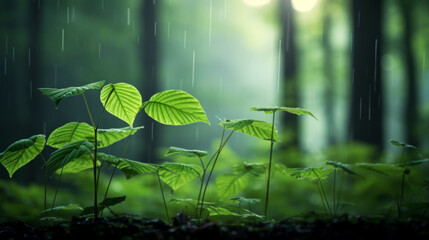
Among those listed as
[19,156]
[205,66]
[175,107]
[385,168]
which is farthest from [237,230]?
[205,66]

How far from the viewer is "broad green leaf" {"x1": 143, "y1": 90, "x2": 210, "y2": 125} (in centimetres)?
144

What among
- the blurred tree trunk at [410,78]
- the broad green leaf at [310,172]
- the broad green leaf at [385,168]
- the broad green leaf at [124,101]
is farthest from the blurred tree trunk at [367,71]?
the broad green leaf at [124,101]

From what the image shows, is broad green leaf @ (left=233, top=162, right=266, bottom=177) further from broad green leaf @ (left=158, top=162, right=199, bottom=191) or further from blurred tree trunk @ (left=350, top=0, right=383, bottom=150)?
blurred tree trunk @ (left=350, top=0, right=383, bottom=150)

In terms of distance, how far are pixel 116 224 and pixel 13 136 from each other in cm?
1488

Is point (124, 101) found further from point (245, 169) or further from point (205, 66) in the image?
point (205, 66)

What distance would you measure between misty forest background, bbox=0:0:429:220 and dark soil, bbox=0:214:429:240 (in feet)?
4.80

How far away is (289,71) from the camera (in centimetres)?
667

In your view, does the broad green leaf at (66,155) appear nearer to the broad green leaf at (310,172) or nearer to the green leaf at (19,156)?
the green leaf at (19,156)

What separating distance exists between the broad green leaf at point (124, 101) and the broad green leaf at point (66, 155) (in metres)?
0.26

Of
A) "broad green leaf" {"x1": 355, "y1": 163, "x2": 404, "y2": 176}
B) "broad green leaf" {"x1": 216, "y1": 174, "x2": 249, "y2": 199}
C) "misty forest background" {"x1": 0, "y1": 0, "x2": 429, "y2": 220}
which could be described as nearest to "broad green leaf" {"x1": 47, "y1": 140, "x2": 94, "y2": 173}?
"broad green leaf" {"x1": 216, "y1": 174, "x2": 249, "y2": 199}

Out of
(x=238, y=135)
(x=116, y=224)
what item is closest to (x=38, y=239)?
(x=116, y=224)

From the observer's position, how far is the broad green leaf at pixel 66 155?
3.75ft

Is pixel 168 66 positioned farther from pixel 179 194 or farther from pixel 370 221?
pixel 370 221

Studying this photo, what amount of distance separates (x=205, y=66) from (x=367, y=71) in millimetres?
19852
